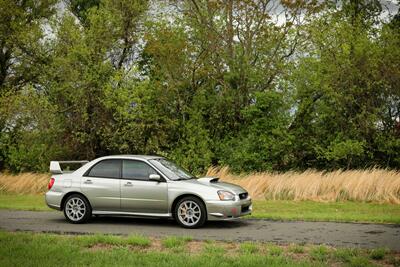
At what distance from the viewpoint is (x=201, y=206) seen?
43.0 feet

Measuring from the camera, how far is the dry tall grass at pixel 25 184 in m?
25.5

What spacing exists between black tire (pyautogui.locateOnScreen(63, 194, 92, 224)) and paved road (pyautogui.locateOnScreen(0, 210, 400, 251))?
0.60 ft

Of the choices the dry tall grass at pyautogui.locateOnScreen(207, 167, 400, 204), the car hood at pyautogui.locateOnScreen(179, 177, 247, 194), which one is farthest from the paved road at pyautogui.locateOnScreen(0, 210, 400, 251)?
the dry tall grass at pyautogui.locateOnScreen(207, 167, 400, 204)

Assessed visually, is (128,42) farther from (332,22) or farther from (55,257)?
(55,257)

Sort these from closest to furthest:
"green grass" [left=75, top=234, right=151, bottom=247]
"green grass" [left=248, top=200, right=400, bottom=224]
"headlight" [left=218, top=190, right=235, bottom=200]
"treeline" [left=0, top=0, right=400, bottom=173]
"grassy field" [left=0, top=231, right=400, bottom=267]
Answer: "grassy field" [left=0, top=231, right=400, bottom=267], "green grass" [left=75, top=234, right=151, bottom=247], "headlight" [left=218, top=190, right=235, bottom=200], "green grass" [left=248, top=200, right=400, bottom=224], "treeline" [left=0, top=0, right=400, bottom=173]

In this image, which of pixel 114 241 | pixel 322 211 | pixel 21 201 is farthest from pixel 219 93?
pixel 114 241

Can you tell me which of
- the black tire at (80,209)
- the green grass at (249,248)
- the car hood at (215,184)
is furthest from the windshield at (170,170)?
the green grass at (249,248)

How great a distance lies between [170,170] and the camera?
14148 millimetres

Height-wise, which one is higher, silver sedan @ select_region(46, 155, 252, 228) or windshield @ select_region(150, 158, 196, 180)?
windshield @ select_region(150, 158, 196, 180)

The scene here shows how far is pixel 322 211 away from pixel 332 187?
337 cm

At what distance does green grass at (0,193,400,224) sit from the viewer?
14.8 m

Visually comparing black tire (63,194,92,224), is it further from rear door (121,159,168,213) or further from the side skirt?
rear door (121,159,168,213)

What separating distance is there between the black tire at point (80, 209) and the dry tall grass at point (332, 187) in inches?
313

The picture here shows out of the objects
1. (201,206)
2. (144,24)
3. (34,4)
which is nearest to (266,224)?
(201,206)
